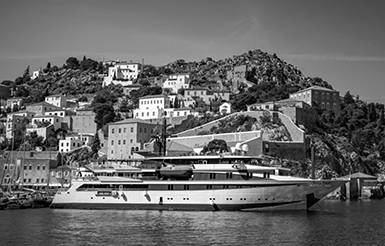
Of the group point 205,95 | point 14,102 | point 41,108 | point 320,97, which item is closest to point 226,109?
point 205,95

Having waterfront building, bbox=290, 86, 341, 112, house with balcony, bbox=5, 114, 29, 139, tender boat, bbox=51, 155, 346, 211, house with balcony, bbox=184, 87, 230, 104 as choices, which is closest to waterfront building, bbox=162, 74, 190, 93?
house with balcony, bbox=184, 87, 230, 104

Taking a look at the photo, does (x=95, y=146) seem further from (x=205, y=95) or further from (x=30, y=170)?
(x=205, y=95)

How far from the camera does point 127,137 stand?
63.0 m

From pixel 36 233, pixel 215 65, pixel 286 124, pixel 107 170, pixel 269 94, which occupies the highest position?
pixel 215 65

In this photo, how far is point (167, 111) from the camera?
73.6 meters

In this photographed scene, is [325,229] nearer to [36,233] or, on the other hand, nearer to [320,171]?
[36,233]

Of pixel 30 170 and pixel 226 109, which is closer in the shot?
pixel 30 170

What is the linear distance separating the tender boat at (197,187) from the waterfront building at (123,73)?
6500 cm

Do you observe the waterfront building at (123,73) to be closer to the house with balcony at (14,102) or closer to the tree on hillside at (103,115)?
the house with balcony at (14,102)

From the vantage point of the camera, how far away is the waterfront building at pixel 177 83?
9156cm

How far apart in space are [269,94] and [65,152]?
31030 mm

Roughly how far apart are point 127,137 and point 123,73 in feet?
149

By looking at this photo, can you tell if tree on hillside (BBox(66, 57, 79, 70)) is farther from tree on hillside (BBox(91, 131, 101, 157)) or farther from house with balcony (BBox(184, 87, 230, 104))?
tree on hillside (BBox(91, 131, 101, 157))

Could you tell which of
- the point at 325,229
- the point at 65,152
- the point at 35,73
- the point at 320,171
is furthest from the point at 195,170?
the point at 35,73
